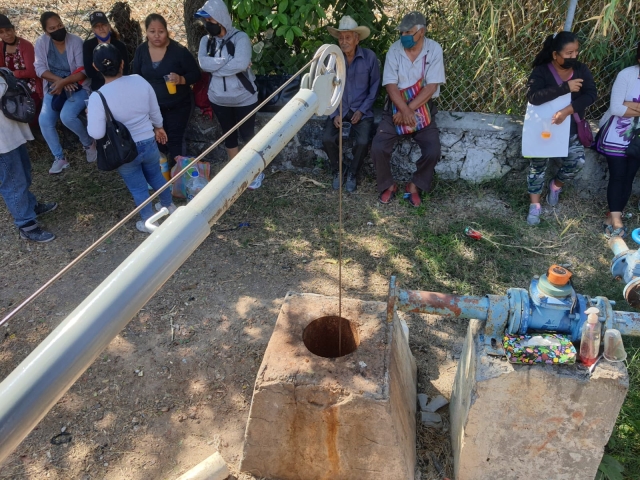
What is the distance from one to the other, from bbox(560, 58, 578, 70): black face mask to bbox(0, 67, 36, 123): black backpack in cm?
434

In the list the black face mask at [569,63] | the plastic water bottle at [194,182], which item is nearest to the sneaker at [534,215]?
the black face mask at [569,63]

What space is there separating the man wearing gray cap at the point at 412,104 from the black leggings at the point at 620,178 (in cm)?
150

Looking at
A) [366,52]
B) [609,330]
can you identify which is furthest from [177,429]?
[366,52]

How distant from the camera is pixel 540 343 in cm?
244

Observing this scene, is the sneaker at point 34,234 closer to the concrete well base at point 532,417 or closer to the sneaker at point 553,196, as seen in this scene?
the concrete well base at point 532,417

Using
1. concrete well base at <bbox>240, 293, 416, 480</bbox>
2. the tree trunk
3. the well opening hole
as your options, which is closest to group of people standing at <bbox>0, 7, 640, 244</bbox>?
the tree trunk

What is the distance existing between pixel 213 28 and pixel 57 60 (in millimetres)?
1747

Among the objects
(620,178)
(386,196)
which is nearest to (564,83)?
(620,178)

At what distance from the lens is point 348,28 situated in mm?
4734

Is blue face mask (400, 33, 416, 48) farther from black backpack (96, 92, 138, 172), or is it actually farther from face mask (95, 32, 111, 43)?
face mask (95, 32, 111, 43)

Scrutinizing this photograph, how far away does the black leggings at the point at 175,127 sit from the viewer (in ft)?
17.3

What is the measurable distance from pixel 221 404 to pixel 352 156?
293cm

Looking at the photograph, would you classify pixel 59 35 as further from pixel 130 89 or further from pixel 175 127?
pixel 130 89

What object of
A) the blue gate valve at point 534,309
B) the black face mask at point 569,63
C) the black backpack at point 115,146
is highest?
the black face mask at point 569,63
